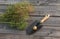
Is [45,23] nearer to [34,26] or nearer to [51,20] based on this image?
[51,20]

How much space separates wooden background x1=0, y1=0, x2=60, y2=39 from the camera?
3100 mm

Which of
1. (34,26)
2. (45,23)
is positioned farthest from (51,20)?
(34,26)

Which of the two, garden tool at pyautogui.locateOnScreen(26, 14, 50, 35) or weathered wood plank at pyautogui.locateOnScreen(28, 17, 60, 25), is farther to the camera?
weathered wood plank at pyautogui.locateOnScreen(28, 17, 60, 25)

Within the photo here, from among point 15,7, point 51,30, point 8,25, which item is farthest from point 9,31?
point 51,30

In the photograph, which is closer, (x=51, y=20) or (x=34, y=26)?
(x=34, y=26)

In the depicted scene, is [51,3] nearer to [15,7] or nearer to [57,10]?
[57,10]

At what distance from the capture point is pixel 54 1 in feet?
10.4

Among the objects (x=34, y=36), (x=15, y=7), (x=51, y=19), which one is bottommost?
(x=34, y=36)

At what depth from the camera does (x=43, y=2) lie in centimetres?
318

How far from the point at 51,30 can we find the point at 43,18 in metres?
0.22

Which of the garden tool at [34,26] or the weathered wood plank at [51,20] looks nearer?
the garden tool at [34,26]

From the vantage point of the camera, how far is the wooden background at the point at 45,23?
122 inches

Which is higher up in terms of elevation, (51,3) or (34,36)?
(51,3)

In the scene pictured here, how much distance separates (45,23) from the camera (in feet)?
10.3
